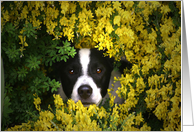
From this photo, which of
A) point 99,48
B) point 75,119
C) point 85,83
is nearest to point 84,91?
point 85,83

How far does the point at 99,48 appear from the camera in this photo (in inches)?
76.1

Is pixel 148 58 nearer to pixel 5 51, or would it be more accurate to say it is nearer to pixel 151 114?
pixel 151 114

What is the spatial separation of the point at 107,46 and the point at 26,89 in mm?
773

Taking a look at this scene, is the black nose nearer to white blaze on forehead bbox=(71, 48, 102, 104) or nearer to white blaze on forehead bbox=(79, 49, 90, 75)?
white blaze on forehead bbox=(71, 48, 102, 104)

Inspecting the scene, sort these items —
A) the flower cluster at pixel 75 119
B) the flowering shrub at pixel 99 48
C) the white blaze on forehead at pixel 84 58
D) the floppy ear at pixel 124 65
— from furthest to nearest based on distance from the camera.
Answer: the floppy ear at pixel 124 65
the white blaze on forehead at pixel 84 58
the flowering shrub at pixel 99 48
the flower cluster at pixel 75 119

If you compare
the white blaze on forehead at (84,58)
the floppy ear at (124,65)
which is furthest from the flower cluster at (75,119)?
the floppy ear at (124,65)

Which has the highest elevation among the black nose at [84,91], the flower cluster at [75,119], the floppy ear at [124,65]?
the floppy ear at [124,65]

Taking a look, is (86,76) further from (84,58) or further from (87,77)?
(84,58)

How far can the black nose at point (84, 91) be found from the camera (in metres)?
1.85

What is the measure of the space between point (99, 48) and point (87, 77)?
261 millimetres

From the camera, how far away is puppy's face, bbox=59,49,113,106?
6.20 ft

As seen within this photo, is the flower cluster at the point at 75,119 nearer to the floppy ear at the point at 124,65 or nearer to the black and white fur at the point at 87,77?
the black and white fur at the point at 87,77

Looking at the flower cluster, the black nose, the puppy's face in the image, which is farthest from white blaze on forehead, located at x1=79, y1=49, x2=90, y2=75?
the flower cluster

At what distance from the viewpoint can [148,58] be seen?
6.63 feet
